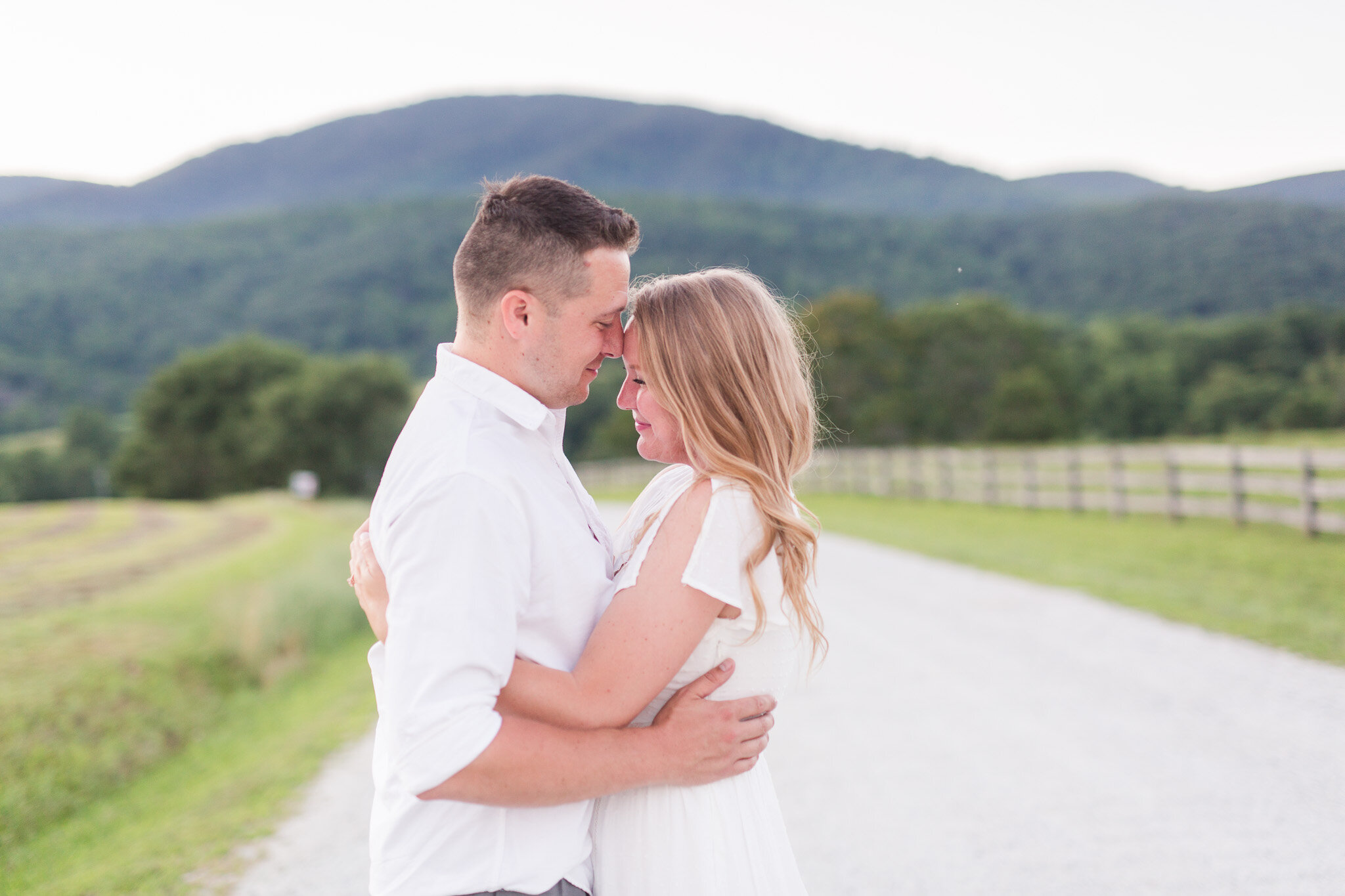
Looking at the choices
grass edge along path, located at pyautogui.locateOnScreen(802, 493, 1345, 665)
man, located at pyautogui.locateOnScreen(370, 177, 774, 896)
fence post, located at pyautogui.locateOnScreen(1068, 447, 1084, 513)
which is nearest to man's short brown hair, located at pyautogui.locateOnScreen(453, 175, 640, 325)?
man, located at pyautogui.locateOnScreen(370, 177, 774, 896)

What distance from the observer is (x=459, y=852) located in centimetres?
150

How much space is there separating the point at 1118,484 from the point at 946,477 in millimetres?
6668

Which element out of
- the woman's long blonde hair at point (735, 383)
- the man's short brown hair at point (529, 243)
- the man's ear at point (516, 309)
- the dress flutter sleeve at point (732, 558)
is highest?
the man's short brown hair at point (529, 243)

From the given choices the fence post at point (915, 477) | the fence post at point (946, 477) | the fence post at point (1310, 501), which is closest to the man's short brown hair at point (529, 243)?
the fence post at point (1310, 501)

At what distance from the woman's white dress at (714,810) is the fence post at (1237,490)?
1307 cm

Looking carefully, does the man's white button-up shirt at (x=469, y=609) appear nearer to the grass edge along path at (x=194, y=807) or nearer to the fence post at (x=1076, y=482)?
the grass edge along path at (x=194, y=807)

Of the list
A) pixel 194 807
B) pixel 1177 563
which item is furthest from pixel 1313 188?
pixel 194 807

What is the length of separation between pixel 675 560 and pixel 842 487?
26760 millimetres

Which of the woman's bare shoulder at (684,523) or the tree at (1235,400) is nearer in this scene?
the woman's bare shoulder at (684,523)

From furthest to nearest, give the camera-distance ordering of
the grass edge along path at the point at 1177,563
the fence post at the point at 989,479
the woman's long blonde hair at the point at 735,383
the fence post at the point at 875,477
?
the fence post at the point at 875,477 → the fence post at the point at 989,479 → the grass edge along path at the point at 1177,563 → the woman's long blonde hair at the point at 735,383

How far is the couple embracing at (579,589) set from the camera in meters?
1.38

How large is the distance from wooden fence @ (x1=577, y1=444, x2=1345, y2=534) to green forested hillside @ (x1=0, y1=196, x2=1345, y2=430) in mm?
7620

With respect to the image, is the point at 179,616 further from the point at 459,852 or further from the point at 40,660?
the point at 459,852

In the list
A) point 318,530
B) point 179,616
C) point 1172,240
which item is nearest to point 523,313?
point 179,616
